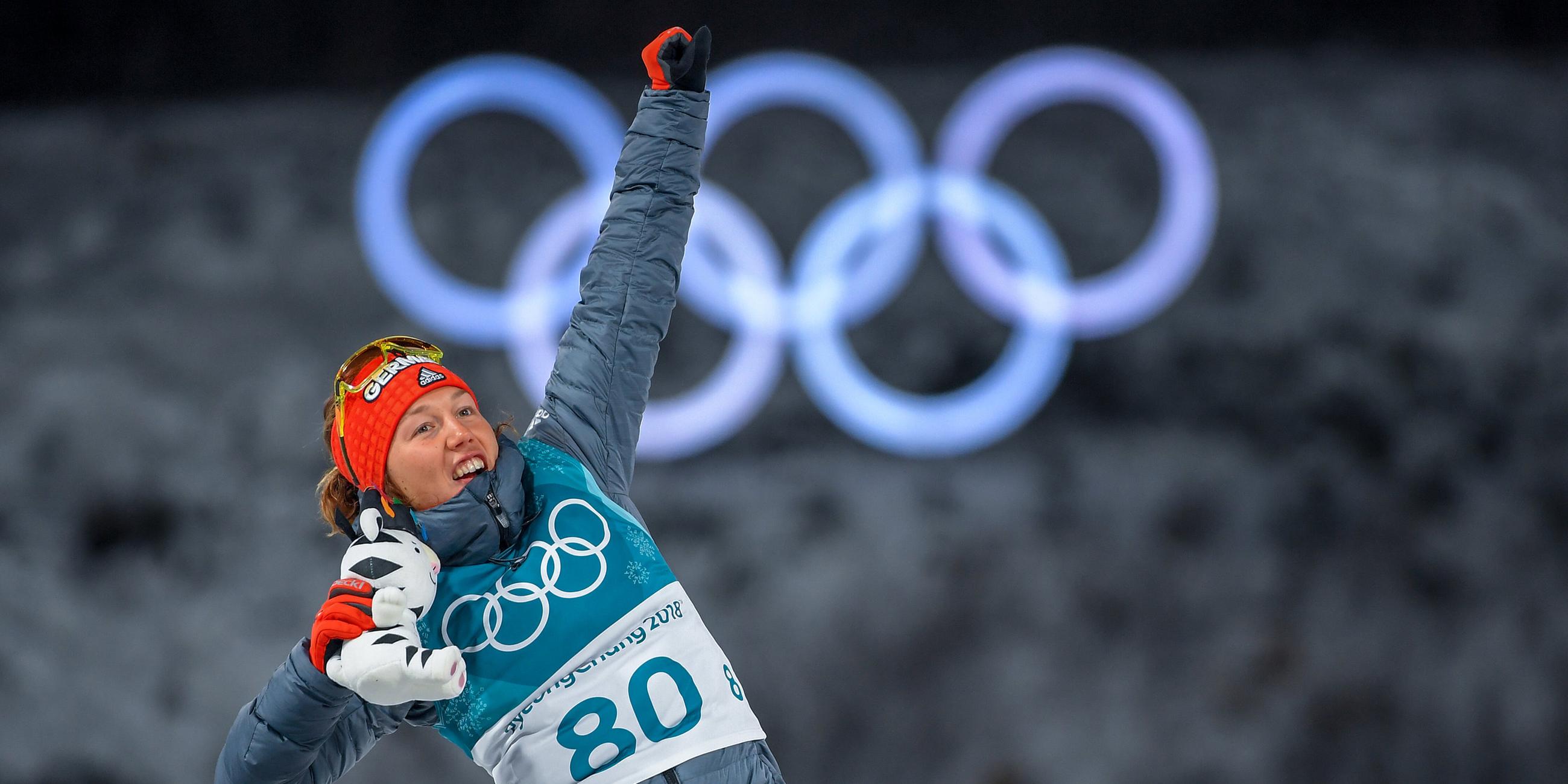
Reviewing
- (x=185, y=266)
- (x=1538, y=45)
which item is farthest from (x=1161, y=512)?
(x=185, y=266)

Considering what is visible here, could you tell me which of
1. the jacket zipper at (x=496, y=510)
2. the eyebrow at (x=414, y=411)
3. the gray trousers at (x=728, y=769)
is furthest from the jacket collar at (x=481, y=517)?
the gray trousers at (x=728, y=769)

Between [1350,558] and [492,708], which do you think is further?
[1350,558]

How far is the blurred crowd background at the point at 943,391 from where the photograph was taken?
13.8 feet

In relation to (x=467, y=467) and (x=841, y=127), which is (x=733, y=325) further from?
(x=467, y=467)

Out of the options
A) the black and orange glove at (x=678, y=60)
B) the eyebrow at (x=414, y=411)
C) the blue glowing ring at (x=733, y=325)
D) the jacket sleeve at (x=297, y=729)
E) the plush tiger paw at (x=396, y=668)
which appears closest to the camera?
the plush tiger paw at (x=396, y=668)

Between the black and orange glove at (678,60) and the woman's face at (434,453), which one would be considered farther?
the black and orange glove at (678,60)

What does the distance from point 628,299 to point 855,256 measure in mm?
2414

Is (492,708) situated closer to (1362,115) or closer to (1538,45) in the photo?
(1362,115)

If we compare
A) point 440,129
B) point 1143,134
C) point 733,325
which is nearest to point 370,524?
point 733,325

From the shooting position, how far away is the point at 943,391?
426 centimetres

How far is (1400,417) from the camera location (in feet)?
14.0

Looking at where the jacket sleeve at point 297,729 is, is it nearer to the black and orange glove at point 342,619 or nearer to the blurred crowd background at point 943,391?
the black and orange glove at point 342,619

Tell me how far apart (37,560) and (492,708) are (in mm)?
3445

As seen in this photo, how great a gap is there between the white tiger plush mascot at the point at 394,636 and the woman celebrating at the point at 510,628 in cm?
3
